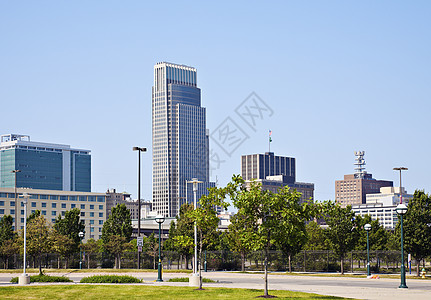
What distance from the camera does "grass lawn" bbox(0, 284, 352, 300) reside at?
108 feet

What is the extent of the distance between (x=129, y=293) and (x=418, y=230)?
33.1 metres

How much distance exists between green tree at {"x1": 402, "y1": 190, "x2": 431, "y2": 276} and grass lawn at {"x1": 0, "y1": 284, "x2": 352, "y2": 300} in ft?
89.7

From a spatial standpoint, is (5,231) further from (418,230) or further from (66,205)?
(66,205)

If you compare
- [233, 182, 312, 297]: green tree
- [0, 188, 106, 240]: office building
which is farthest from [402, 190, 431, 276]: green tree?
[0, 188, 106, 240]: office building

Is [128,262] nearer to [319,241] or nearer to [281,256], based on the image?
[281,256]

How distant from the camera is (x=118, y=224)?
82.9 meters

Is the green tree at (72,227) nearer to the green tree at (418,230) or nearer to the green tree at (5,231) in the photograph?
the green tree at (5,231)

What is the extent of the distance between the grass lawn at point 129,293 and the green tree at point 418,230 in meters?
27.3

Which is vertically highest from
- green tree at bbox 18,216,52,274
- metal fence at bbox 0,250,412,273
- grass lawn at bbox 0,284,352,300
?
green tree at bbox 18,216,52,274

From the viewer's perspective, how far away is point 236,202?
33625 millimetres

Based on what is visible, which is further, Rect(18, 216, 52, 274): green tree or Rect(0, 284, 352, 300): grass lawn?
Rect(18, 216, 52, 274): green tree

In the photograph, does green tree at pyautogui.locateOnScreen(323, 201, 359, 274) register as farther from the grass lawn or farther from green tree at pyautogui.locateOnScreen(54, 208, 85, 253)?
green tree at pyautogui.locateOnScreen(54, 208, 85, 253)

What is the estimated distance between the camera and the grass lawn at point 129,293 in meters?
32.8

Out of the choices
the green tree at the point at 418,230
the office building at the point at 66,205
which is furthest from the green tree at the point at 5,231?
the office building at the point at 66,205
